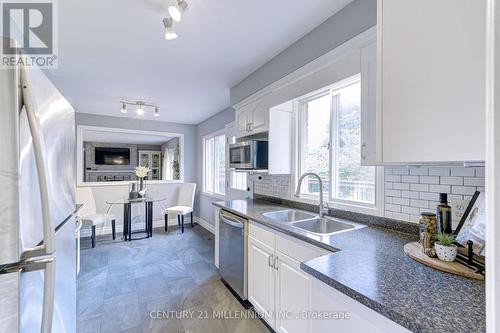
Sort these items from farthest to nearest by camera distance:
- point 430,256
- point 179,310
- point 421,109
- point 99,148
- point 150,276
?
point 99,148 < point 150,276 < point 179,310 < point 430,256 < point 421,109

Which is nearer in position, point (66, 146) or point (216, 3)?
point (66, 146)

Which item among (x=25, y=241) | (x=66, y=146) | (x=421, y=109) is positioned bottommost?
(x=25, y=241)

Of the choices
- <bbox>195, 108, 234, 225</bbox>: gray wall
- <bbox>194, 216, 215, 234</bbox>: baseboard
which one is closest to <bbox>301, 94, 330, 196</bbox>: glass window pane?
<bbox>195, 108, 234, 225</bbox>: gray wall

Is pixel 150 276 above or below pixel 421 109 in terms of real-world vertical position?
below

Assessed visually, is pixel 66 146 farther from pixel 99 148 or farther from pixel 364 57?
pixel 99 148

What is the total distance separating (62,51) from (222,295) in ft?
9.58

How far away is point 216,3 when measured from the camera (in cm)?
154

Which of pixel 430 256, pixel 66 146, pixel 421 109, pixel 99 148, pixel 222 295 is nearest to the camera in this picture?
pixel 421 109

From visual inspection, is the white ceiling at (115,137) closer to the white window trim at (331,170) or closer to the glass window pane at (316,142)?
the white window trim at (331,170)

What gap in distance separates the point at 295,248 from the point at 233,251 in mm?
962

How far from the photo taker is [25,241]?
71 cm

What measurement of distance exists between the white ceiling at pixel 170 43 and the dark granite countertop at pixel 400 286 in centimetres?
165

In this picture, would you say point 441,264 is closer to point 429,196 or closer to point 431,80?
point 429,196

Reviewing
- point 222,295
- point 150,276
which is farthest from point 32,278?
point 150,276
